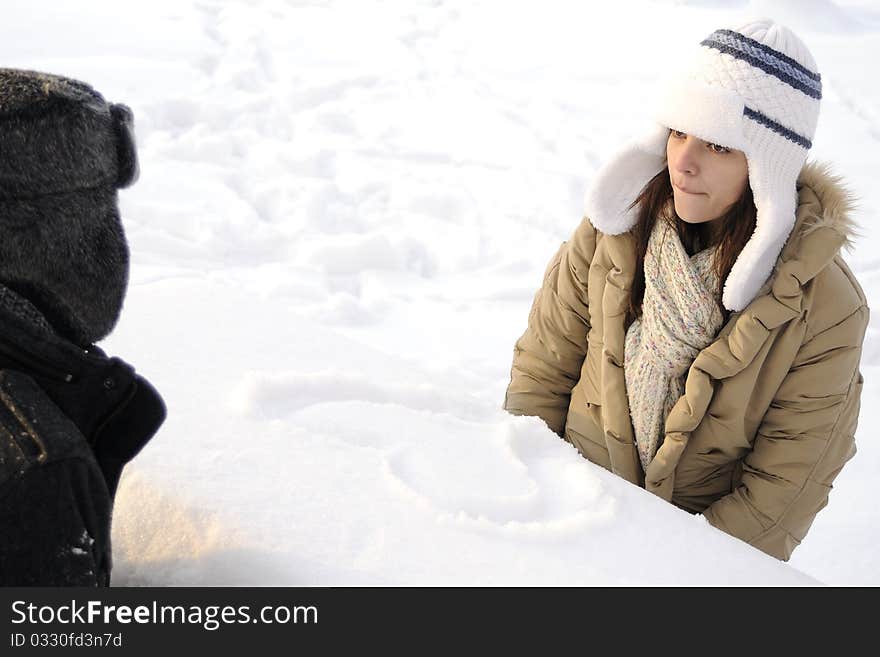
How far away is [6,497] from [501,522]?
2.16 feet

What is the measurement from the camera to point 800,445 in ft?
5.68

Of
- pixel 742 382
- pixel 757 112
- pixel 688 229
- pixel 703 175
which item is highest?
pixel 757 112

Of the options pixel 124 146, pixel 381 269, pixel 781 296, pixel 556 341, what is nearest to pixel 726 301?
pixel 781 296

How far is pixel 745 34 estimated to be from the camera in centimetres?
157

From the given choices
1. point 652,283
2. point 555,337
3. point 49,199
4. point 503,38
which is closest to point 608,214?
point 652,283

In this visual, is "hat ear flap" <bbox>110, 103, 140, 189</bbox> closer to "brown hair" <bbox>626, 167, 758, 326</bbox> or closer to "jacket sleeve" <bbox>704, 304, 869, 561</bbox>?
"brown hair" <bbox>626, 167, 758, 326</bbox>

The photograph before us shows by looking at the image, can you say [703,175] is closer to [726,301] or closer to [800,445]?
[726,301]

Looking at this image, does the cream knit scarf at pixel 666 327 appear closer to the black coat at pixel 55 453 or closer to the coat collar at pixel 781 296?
the coat collar at pixel 781 296

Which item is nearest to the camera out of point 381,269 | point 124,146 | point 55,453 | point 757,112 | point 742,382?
point 55,453

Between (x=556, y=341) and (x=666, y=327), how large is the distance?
1.12 ft

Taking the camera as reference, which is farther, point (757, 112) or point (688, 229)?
point (688, 229)

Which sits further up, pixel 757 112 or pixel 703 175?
pixel 757 112

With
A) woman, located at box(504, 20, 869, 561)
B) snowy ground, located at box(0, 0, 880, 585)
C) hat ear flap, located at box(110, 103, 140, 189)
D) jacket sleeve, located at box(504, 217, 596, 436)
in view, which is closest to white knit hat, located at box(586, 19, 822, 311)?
woman, located at box(504, 20, 869, 561)

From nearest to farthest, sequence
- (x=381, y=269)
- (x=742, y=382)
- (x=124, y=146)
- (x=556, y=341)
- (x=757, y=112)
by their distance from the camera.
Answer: (x=124, y=146) → (x=757, y=112) → (x=742, y=382) → (x=556, y=341) → (x=381, y=269)
